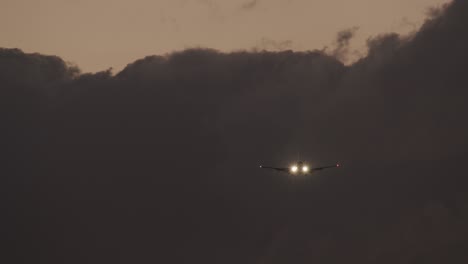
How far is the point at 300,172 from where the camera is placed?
186 metres
